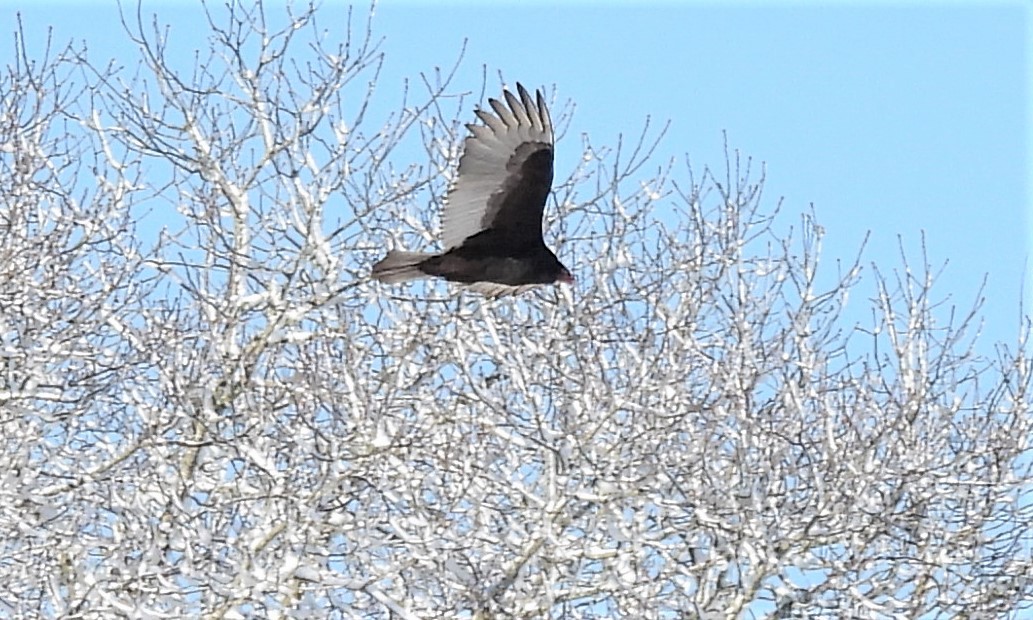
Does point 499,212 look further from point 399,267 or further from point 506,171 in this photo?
point 399,267

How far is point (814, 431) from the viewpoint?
393 inches

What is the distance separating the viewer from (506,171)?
8.20 meters

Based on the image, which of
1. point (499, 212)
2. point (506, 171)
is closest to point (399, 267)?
point (499, 212)

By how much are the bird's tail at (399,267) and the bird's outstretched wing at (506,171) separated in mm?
172

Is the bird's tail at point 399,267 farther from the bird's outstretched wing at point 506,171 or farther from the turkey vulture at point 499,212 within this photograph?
the bird's outstretched wing at point 506,171

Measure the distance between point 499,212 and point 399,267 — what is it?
0.43 m

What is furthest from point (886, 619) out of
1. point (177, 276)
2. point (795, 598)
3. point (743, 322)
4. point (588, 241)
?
point (177, 276)

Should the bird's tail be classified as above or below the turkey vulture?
below

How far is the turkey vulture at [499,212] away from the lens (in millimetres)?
8180

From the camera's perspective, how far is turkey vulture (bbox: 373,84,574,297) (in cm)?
818

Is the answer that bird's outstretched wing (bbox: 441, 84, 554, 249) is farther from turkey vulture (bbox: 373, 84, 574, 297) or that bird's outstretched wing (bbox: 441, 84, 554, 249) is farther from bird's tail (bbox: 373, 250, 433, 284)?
bird's tail (bbox: 373, 250, 433, 284)

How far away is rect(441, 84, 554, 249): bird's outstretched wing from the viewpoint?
8172mm

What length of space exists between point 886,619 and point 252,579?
2.58 meters

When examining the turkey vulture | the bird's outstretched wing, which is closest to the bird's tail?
the turkey vulture
